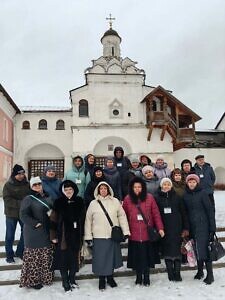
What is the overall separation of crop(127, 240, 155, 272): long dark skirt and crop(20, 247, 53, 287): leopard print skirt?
1.36 metres

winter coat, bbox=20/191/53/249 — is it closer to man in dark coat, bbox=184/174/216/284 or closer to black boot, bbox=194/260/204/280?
man in dark coat, bbox=184/174/216/284

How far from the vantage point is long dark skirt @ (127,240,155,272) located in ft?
15.8

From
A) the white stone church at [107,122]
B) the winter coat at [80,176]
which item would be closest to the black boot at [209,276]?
the winter coat at [80,176]

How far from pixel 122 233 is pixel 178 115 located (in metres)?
18.0

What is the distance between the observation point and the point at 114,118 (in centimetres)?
2148

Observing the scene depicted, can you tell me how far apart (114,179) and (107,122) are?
597 inches

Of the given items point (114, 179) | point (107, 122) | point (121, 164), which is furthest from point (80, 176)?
point (107, 122)

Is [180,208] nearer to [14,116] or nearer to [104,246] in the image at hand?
[104,246]

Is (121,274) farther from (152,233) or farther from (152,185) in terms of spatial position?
(152,185)

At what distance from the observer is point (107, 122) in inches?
840

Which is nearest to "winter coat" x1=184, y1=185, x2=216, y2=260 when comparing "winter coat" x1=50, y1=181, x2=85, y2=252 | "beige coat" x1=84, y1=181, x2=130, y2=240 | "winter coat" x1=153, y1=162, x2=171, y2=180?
"beige coat" x1=84, y1=181, x2=130, y2=240

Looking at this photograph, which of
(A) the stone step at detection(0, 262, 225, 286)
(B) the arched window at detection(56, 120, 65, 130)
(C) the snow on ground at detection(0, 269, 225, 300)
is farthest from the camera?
(B) the arched window at detection(56, 120, 65, 130)

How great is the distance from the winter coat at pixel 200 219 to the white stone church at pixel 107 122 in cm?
1553

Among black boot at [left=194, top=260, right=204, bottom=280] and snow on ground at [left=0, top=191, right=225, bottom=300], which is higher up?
black boot at [left=194, top=260, right=204, bottom=280]
